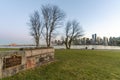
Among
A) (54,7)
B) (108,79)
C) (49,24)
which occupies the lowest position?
(108,79)

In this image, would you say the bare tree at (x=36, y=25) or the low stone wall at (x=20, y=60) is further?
the bare tree at (x=36, y=25)

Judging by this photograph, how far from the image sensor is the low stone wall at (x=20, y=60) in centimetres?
477

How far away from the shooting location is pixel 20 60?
568 cm

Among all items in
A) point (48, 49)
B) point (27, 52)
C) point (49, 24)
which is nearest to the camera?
point (27, 52)

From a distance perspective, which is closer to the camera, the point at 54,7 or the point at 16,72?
the point at 16,72

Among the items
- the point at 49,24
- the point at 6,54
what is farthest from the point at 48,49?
the point at 49,24

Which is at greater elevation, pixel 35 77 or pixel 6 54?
pixel 6 54

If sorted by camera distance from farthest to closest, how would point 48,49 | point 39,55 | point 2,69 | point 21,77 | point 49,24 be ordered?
point 49,24, point 48,49, point 39,55, point 21,77, point 2,69

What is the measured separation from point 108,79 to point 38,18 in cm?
2851

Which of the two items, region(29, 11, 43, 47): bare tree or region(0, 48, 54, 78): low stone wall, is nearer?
region(0, 48, 54, 78): low stone wall

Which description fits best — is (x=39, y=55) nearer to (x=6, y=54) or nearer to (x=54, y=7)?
(x=6, y=54)

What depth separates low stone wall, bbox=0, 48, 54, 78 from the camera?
188 inches

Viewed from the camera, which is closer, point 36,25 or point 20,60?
point 20,60

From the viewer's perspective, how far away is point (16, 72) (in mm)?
5438
